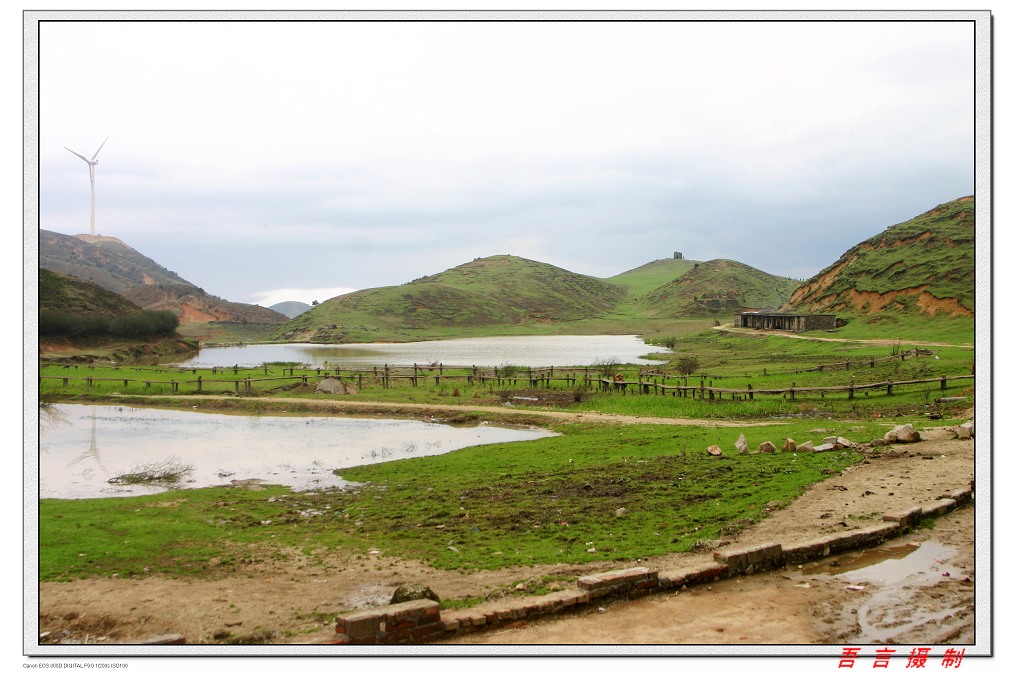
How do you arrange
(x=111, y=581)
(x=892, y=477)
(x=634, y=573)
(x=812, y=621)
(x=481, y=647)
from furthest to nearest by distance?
(x=892, y=477) < (x=111, y=581) < (x=634, y=573) < (x=812, y=621) < (x=481, y=647)

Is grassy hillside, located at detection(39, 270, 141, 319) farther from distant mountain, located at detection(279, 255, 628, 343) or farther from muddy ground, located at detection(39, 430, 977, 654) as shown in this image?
distant mountain, located at detection(279, 255, 628, 343)

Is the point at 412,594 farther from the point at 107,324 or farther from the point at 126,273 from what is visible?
the point at 126,273

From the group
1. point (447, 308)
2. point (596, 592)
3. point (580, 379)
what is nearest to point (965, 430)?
point (596, 592)

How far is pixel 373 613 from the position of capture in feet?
23.0

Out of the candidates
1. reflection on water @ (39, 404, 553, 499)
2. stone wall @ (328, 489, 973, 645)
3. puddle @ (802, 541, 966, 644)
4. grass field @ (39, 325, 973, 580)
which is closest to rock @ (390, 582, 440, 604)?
stone wall @ (328, 489, 973, 645)

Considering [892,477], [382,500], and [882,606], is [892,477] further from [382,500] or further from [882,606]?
[382,500]

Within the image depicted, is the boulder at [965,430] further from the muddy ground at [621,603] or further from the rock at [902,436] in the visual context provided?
the muddy ground at [621,603]

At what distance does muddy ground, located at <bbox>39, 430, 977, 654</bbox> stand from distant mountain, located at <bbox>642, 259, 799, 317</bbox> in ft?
484

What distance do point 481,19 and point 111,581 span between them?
29.4 ft

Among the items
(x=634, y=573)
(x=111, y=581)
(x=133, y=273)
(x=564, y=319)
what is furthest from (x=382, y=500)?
(x=564, y=319)

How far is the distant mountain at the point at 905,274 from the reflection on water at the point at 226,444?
1760 inches

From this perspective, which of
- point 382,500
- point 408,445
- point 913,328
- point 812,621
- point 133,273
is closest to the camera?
point 812,621

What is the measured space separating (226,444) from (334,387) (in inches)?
551

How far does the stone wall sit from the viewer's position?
7.03m
